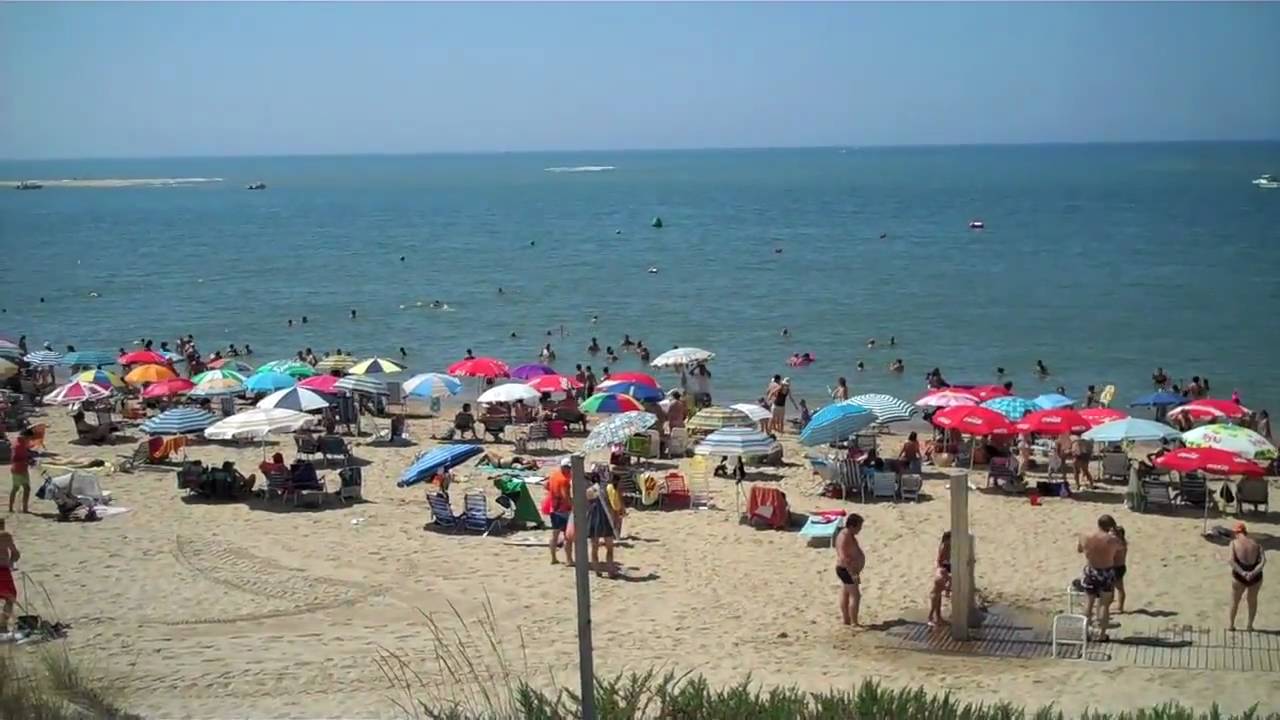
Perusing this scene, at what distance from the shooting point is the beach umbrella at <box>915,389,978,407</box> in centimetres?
2061

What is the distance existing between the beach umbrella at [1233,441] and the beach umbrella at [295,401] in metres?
13.0

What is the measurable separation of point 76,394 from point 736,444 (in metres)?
12.4

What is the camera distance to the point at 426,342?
42.2 metres

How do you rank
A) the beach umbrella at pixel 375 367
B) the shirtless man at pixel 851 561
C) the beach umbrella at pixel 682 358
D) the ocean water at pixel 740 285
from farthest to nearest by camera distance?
the ocean water at pixel 740 285, the beach umbrella at pixel 682 358, the beach umbrella at pixel 375 367, the shirtless man at pixel 851 561

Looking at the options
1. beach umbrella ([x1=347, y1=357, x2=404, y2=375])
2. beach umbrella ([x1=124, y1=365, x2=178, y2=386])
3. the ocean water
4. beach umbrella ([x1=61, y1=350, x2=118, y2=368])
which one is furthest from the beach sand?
the ocean water

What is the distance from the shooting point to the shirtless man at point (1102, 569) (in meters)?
11.6

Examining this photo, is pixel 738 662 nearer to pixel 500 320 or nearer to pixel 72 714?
pixel 72 714

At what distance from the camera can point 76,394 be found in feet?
74.4

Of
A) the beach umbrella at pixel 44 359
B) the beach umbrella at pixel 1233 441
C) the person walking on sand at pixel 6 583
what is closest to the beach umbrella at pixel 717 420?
the beach umbrella at pixel 1233 441

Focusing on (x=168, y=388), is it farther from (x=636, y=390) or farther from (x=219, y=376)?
(x=636, y=390)

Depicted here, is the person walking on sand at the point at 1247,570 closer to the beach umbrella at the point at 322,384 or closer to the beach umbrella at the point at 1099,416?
the beach umbrella at the point at 1099,416

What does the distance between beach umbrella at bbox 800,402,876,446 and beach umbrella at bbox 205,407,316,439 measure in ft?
23.8

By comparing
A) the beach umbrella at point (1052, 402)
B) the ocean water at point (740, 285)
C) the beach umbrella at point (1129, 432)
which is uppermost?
the beach umbrella at point (1129, 432)

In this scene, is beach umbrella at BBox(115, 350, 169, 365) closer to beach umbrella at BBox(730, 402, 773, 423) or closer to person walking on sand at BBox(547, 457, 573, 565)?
beach umbrella at BBox(730, 402, 773, 423)
